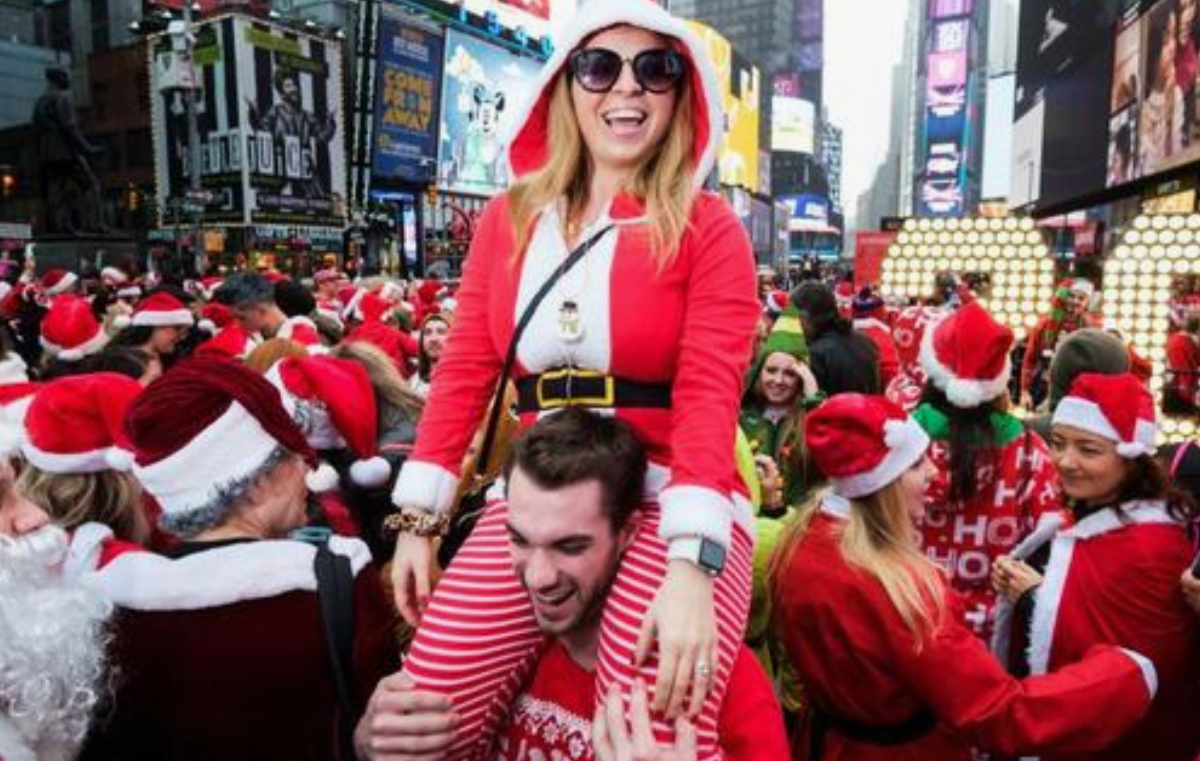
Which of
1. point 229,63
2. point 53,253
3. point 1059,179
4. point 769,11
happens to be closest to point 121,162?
point 229,63

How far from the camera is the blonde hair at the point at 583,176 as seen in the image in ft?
7.17

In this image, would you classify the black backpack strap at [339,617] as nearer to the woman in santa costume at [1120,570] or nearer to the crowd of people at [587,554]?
the crowd of people at [587,554]

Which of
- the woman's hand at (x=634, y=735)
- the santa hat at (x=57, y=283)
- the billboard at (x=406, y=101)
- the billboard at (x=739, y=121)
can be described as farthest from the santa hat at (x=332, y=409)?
the billboard at (x=739, y=121)

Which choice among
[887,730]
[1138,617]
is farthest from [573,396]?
[1138,617]

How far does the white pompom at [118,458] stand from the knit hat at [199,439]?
0.51 m

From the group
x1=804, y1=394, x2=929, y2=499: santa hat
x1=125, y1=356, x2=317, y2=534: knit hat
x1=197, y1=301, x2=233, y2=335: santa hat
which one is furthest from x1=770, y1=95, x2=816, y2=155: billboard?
x1=125, y1=356, x2=317, y2=534: knit hat

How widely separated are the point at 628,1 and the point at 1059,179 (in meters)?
41.0

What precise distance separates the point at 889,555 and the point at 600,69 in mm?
1526

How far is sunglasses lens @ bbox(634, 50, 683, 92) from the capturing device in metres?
2.23

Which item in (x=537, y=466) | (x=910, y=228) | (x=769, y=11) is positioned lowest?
(x=537, y=466)

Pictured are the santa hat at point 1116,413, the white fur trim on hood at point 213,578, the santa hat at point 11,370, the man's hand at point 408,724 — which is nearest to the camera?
the man's hand at point 408,724

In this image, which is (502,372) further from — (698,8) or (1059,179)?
(698,8)

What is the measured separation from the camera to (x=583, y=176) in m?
2.39

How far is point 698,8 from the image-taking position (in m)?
159
